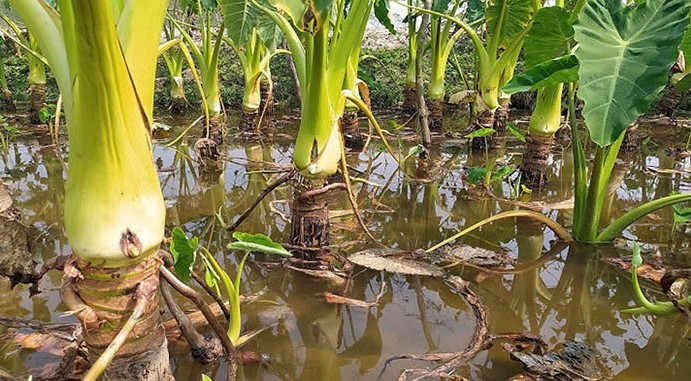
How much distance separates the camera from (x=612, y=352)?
3.48ft

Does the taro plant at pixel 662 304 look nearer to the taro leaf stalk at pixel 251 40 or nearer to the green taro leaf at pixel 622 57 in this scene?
the green taro leaf at pixel 622 57

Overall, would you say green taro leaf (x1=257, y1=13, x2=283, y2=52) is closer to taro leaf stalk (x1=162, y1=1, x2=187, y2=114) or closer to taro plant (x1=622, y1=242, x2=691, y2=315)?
taro leaf stalk (x1=162, y1=1, x2=187, y2=114)

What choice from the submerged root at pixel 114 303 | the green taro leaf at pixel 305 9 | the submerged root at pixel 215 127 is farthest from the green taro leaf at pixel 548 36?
the submerged root at pixel 215 127

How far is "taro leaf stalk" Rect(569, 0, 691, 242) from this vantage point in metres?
1.09

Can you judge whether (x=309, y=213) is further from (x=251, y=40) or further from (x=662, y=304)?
(x=251, y=40)

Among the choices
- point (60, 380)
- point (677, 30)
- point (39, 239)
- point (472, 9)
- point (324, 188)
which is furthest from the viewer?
point (472, 9)

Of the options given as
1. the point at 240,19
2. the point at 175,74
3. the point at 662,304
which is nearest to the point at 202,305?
the point at 662,304

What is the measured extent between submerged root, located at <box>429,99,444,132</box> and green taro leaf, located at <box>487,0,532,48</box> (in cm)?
107

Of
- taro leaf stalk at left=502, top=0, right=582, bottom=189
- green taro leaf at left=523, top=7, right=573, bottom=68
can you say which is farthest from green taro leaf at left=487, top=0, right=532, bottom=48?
green taro leaf at left=523, top=7, right=573, bottom=68

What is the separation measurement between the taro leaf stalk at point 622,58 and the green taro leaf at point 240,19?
1497 mm

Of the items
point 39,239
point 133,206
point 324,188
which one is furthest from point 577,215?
point 39,239

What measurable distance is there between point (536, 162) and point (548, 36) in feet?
2.23

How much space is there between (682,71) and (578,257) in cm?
282

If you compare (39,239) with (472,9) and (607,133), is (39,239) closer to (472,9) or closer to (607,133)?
(607,133)
